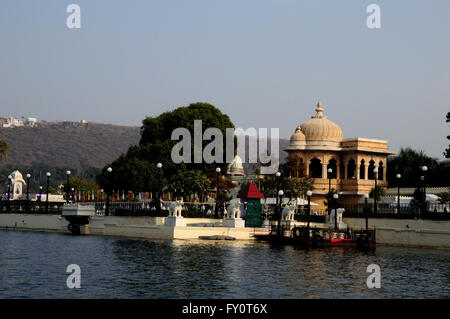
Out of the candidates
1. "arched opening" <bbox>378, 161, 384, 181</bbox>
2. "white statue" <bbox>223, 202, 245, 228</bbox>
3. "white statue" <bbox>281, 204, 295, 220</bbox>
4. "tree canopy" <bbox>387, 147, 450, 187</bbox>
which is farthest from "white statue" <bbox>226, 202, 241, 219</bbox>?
"tree canopy" <bbox>387, 147, 450, 187</bbox>

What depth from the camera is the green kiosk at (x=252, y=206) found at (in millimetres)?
52781

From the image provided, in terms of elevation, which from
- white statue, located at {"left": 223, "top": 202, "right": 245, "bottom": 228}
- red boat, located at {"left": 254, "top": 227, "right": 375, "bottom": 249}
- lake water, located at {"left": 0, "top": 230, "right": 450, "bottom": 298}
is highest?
white statue, located at {"left": 223, "top": 202, "right": 245, "bottom": 228}

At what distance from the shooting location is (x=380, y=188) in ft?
227

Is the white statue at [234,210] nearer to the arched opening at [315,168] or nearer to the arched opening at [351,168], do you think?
the arched opening at [351,168]

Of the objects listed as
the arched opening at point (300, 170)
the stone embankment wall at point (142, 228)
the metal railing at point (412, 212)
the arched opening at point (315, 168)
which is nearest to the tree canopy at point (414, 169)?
the arched opening at point (315, 168)

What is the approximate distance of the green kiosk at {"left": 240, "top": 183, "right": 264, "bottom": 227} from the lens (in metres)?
52.8

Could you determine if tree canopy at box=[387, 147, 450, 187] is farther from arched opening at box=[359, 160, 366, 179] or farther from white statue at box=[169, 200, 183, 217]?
white statue at box=[169, 200, 183, 217]

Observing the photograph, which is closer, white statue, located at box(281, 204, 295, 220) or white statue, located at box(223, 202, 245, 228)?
white statue, located at box(223, 202, 245, 228)

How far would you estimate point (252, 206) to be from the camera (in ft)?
175

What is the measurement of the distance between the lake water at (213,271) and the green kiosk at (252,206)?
8.58 metres

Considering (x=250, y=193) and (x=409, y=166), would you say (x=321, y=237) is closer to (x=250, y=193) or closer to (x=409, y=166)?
(x=250, y=193)

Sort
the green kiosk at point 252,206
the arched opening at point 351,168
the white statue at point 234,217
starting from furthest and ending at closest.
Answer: the arched opening at point 351,168, the green kiosk at point 252,206, the white statue at point 234,217

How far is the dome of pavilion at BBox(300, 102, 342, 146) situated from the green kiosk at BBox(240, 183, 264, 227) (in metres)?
21.1
